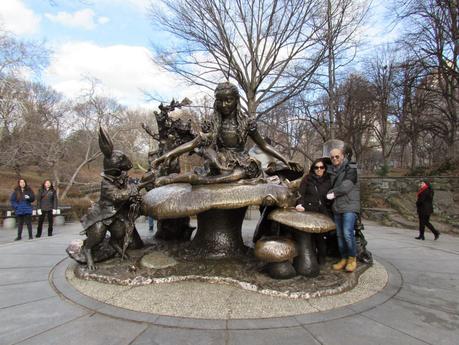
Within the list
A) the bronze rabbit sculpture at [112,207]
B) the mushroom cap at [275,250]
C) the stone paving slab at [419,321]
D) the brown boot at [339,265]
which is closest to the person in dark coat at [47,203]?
the bronze rabbit sculpture at [112,207]

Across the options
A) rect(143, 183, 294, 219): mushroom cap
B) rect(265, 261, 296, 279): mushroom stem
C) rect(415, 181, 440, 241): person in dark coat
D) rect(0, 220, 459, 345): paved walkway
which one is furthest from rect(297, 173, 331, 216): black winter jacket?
rect(415, 181, 440, 241): person in dark coat

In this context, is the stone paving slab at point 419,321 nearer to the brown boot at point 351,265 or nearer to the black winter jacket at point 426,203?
the brown boot at point 351,265

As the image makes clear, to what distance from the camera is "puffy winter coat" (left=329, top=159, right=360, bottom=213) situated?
418 centimetres

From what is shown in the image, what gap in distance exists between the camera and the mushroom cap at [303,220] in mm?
3689

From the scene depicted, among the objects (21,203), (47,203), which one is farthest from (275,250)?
(21,203)

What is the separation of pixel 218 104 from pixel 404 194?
41.9ft

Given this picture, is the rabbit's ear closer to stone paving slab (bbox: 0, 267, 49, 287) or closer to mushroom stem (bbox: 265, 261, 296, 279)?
stone paving slab (bbox: 0, 267, 49, 287)

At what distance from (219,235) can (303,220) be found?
1.58m

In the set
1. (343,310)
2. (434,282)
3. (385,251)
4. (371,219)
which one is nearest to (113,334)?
(343,310)

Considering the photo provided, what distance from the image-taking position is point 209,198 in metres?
3.54

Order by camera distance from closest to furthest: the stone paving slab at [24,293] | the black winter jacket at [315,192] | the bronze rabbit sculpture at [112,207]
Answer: the stone paving slab at [24,293]
the bronze rabbit sculpture at [112,207]
the black winter jacket at [315,192]

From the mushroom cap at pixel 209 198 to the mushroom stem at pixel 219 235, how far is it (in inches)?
43.3

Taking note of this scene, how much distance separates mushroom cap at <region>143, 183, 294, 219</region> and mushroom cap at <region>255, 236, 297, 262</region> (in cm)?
48

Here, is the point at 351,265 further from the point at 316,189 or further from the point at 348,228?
the point at 316,189
